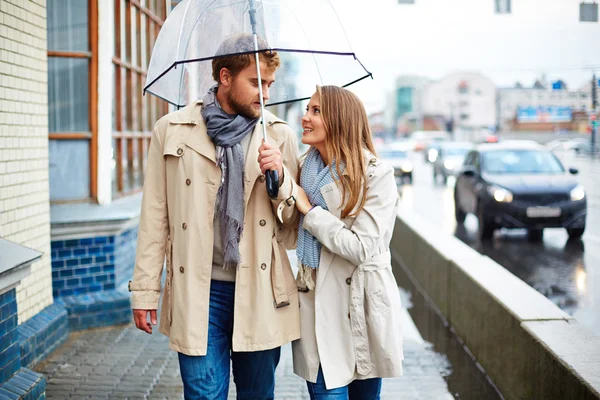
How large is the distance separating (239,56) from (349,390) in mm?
1489

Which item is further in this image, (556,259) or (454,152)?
(454,152)

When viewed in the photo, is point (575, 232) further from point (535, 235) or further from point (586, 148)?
point (586, 148)

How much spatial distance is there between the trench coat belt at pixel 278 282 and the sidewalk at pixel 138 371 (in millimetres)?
Result: 1860

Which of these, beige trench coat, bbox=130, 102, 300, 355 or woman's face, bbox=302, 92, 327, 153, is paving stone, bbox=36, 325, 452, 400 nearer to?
beige trench coat, bbox=130, 102, 300, 355

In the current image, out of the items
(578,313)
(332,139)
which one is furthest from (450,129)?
(332,139)

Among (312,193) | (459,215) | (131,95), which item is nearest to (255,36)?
(312,193)

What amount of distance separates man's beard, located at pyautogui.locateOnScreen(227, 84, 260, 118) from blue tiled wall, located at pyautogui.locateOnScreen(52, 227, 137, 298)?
367cm

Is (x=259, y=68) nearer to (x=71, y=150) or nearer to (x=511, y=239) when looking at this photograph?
(x=71, y=150)

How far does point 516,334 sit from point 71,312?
3.54 metres

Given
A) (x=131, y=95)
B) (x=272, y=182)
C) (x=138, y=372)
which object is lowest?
(x=138, y=372)

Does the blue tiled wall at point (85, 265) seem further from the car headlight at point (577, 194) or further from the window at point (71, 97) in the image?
the car headlight at point (577, 194)

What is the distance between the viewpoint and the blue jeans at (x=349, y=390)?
3020 mm

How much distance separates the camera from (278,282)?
Answer: 9.68 feet

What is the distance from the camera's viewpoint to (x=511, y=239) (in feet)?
42.5
